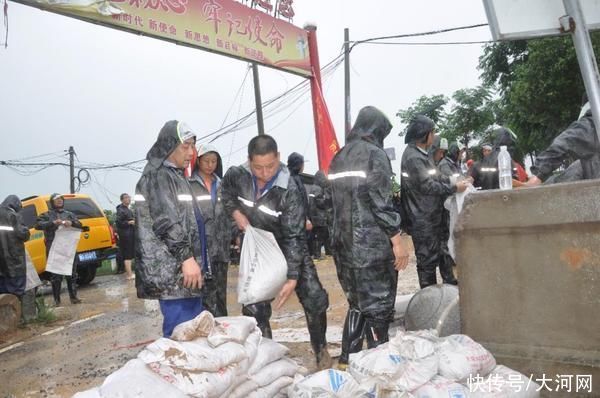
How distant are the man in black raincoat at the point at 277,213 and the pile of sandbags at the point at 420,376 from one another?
45.6 inches

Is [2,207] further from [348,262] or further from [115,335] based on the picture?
[348,262]

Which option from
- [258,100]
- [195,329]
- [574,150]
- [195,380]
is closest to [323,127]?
[258,100]

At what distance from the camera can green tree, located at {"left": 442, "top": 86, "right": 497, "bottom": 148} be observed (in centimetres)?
2344

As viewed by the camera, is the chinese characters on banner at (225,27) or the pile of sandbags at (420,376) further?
the chinese characters on banner at (225,27)

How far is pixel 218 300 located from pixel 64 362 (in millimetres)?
1735

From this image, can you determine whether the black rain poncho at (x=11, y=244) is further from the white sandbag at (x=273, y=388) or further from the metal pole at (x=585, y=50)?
the metal pole at (x=585, y=50)

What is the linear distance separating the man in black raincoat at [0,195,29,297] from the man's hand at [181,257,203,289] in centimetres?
446

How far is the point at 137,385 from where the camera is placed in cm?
194

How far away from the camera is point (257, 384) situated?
2.49 metres

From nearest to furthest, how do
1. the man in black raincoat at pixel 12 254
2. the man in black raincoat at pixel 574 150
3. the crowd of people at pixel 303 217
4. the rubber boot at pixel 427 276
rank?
1. the crowd of people at pixel 303 217
2. the man in black raincoat at pixel 574 150
3. the rubber boot at pixel 427 276
4. the man in black raincoat at pixel 12 254

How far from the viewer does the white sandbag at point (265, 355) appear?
2539 mm

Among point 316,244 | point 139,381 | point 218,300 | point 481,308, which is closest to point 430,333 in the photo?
point 481,308

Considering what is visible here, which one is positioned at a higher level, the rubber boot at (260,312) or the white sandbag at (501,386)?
the rubber boot at (260,312)

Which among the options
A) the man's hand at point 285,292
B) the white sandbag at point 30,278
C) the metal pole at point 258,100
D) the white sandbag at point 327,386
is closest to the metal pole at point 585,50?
the white sandbag at point 327,386
